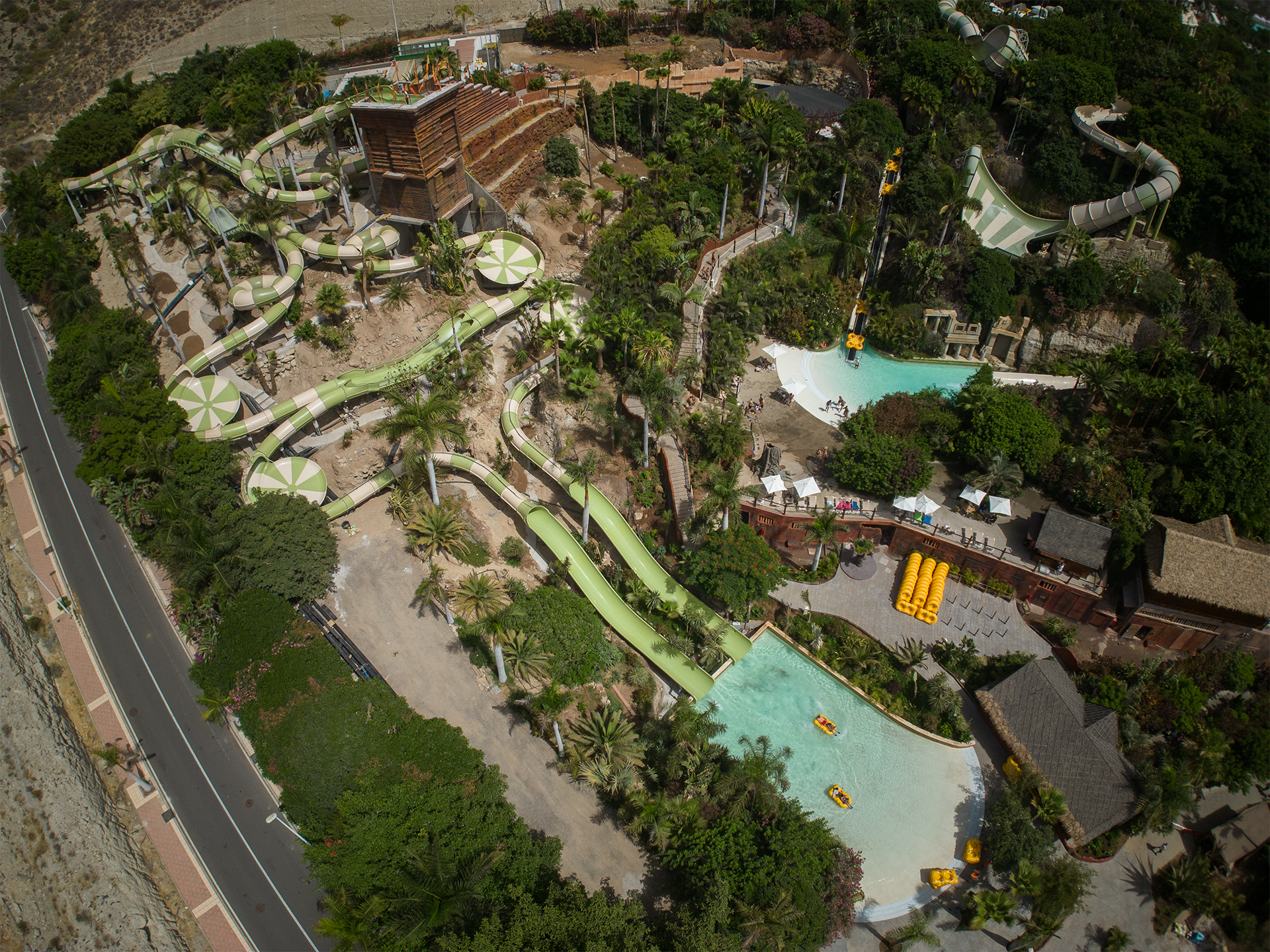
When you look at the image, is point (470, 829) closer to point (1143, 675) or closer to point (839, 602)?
point (839, 602)

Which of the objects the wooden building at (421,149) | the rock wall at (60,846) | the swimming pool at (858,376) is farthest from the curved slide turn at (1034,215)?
the rock wall at (60,846)

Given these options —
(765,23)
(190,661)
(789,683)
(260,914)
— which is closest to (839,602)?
(789,683)

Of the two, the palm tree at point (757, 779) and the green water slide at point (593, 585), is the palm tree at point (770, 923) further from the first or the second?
the green water slide at point (593, 585)

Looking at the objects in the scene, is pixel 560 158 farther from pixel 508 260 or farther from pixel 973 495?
pixel 973 495

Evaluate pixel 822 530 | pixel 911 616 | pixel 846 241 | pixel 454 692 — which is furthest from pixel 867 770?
pixel 846 241

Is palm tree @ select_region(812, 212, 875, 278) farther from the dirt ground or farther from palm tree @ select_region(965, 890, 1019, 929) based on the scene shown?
palm tree @ select_region(965, 890, 1019, 929)

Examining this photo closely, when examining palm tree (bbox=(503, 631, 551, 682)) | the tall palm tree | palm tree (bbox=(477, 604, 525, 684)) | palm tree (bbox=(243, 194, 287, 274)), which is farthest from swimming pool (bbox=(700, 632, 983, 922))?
palm tree (bbox=(243, 194, 287, 274))
